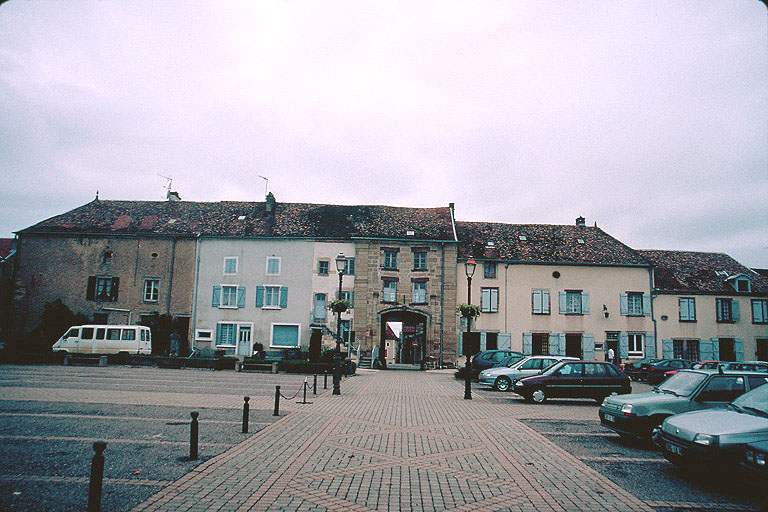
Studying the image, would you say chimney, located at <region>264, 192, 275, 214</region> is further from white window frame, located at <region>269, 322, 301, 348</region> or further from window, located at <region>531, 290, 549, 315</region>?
window, located at <region>531, 290, 549, 315</region>

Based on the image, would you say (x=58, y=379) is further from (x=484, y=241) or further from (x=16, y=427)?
(x=484, y=241)

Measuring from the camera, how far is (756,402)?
867 cm

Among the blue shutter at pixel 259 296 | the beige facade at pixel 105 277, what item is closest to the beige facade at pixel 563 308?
the blue shutter at pixel 259 296

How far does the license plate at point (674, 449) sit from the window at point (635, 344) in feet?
107

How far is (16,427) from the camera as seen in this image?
429 inches

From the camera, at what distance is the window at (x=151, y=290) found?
3816cm

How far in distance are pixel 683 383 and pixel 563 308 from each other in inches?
1082

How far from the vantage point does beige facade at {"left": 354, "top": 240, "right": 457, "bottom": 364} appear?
3728cm

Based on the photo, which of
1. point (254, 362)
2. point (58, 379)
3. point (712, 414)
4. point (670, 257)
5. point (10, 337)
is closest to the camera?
point (712, 414)

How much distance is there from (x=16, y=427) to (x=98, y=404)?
11.5 feet

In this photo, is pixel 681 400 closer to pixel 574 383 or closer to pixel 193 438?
pixel 574 383

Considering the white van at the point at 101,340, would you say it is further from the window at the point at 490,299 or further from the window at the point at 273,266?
the window at the point at 490,299

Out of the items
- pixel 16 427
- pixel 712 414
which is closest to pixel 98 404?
pixel 16 427

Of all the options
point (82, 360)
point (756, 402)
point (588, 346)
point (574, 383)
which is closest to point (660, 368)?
point (588, 346)
